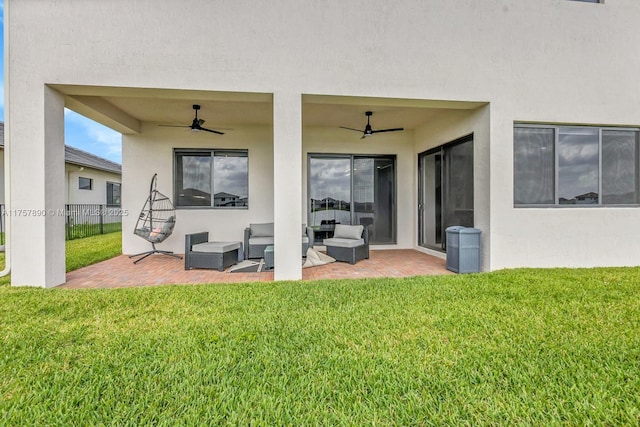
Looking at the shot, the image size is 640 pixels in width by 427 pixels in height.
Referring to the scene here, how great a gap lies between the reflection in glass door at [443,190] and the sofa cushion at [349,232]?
200cm

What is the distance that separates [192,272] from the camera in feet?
19.0

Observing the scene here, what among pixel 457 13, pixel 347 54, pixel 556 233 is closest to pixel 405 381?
pixel 347 54

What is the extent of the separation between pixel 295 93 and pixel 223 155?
152 inches

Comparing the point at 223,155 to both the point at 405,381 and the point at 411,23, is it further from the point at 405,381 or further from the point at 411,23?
the point at 405,381

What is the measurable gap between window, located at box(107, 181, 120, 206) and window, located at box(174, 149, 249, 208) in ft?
44.9

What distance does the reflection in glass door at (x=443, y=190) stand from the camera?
641cm

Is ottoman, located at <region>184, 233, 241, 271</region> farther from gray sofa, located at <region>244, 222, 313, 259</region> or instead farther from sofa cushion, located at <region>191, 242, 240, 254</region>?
gray sofa, located at <region>244, 222, 313, 259</region>

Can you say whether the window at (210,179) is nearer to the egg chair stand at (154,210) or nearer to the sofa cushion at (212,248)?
the egg chair stand at (154,210)

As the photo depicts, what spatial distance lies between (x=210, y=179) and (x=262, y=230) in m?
2.07

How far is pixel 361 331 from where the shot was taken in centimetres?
299

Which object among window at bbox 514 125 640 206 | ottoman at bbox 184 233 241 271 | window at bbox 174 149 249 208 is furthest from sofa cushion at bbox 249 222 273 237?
window at bbox 514 125 640 206

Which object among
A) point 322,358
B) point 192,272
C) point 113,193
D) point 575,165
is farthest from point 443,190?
point 113,193

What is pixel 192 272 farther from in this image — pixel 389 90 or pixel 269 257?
pixel 389 90

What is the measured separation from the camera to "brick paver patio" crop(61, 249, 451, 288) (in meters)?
5.11
